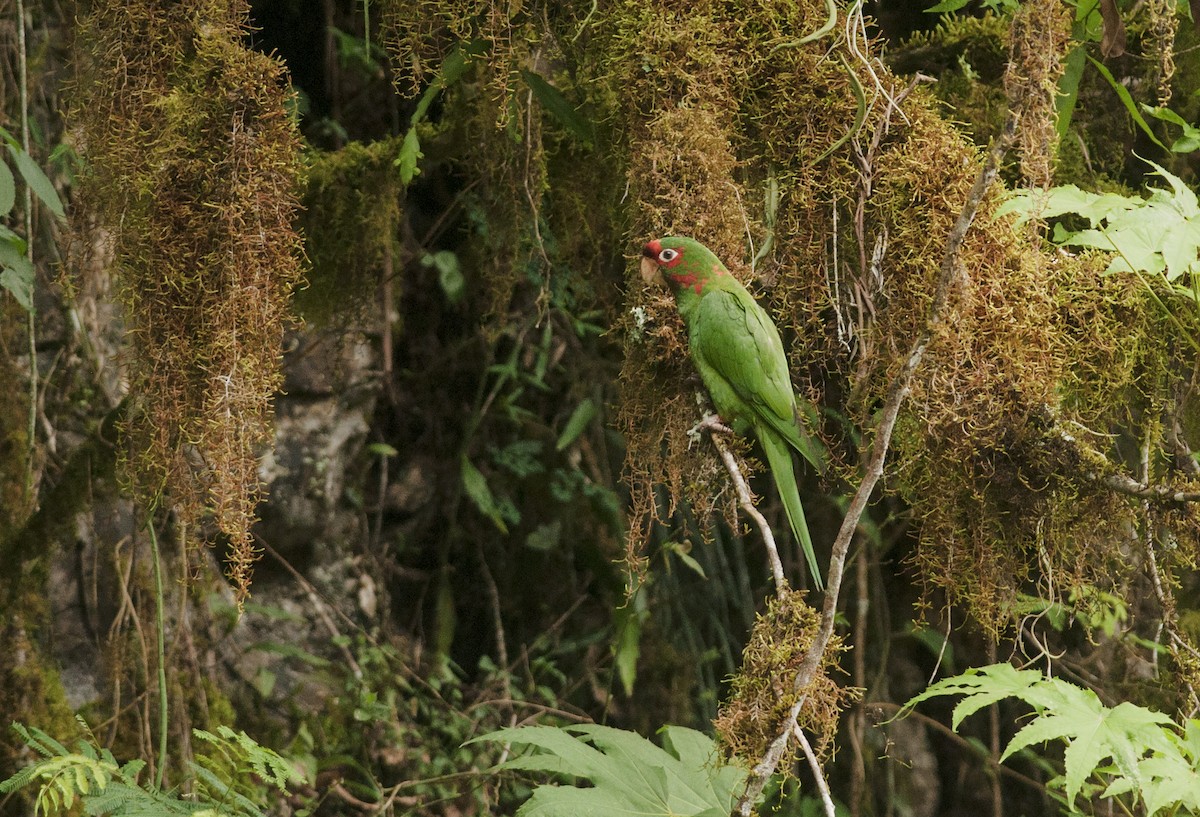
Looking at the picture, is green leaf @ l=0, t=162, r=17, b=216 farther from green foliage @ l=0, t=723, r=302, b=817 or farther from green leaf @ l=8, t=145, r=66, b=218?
green foliage @ l=0, t=723, r=302, b=817

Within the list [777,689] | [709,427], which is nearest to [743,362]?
[709,427]

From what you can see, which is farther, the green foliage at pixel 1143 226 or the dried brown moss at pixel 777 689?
the green foliage at pixel 1143 226

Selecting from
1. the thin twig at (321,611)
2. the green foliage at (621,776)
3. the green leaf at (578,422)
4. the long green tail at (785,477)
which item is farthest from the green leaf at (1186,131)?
the thin twig at (321,611)

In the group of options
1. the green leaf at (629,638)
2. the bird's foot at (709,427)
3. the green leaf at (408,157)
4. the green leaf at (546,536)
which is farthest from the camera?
the green leaf at (546,536)

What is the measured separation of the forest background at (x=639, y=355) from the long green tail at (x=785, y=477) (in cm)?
7

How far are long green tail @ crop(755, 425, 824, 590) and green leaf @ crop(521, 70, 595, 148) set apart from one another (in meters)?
1.03

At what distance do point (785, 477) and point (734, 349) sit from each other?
355mm

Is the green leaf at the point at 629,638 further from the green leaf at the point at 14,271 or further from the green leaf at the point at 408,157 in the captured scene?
the green leaf at the point at 14,271

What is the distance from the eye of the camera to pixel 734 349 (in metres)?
2.57

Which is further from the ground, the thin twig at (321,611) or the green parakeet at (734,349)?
the green parakeet at (734,349)

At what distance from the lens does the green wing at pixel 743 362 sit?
8.41ft

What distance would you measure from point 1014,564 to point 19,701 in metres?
3.20

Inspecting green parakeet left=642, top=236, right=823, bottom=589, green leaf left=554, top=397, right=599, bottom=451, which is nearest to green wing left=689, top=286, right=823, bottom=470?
green parakeet left=642, top=236, right=823, bottom=589

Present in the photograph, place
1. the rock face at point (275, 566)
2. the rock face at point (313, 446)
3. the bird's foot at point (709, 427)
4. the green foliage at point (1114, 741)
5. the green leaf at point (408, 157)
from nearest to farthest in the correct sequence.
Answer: the green foliage at point (1114, 741) < the bird's foot at point (709, 427) < the green leaf at point (408, 157) < the rock face at point (275, 566) < the rock face at point (313, 446)
